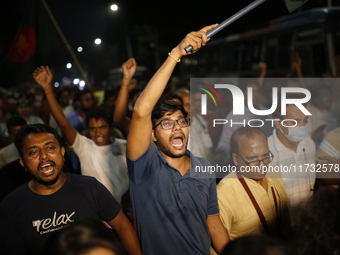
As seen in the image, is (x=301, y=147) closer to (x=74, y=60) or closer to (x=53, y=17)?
(x=74, y=60)

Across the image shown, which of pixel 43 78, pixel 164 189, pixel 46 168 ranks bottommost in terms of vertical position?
pixel 164 189

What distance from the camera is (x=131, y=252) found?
253 centimetres

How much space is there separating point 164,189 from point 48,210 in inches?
30.1

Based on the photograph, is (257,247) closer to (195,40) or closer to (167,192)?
(167,192)

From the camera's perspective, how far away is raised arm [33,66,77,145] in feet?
11.9

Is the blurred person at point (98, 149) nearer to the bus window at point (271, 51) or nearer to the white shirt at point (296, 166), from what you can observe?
the white shirt at point (296, 166)

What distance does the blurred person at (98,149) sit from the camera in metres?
3.65

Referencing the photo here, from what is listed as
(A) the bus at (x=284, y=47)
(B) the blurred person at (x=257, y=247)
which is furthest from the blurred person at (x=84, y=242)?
(A) the bus at (x=284, y=47)

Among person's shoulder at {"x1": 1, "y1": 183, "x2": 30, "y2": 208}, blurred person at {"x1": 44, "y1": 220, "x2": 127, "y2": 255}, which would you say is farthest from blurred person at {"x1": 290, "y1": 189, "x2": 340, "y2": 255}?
person's shoulder at {"x1": 1, "y1": 183, "x2": 30, "y2": 208}

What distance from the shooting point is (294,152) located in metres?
3.32

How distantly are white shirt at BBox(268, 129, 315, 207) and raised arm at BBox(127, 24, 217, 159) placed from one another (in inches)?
49.7

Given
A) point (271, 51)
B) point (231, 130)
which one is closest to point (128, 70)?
point (231, 130)

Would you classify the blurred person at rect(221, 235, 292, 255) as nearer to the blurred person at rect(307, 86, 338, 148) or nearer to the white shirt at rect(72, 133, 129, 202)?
the white shirt at rect(72, 133, 129, 202)

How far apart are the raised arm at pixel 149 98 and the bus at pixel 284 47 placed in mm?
7970
